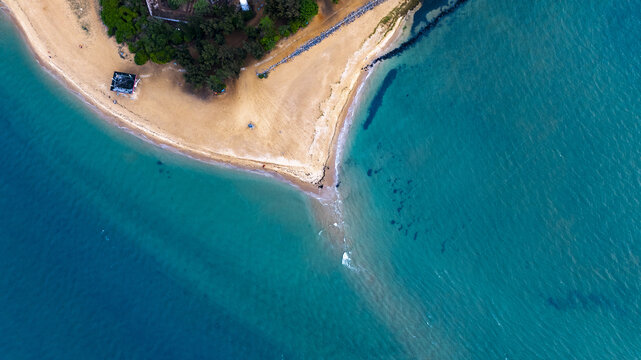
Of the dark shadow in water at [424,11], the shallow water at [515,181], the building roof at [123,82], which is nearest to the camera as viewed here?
the shallow water at [515,181]

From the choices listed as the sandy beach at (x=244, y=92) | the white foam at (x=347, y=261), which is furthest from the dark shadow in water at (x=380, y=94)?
the white foam at (x=347, y=261)

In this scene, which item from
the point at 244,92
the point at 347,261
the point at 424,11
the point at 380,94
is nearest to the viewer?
the point at 244,92

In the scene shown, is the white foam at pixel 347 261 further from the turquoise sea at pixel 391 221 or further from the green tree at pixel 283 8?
the green tree at pixel 283 8

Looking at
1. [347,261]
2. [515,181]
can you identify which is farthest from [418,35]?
[347,261]

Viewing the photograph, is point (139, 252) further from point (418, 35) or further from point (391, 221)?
point (418, 35)

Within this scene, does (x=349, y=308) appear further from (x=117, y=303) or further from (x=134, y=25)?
(x=134, y=25)

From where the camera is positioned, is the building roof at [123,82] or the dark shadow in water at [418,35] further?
the dark shadow in water at [418,35]
